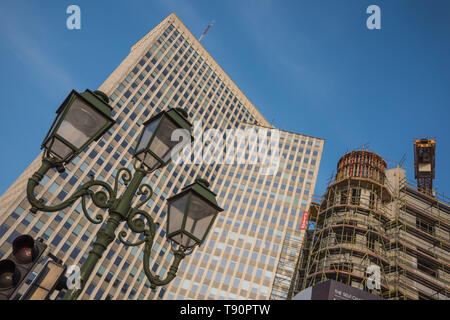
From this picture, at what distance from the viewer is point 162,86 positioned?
76.1 meters

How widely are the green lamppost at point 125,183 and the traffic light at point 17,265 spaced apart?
1029 millimetres

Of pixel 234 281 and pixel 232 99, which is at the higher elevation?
pixel 232 99

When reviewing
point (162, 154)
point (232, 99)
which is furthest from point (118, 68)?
point (162, 154)

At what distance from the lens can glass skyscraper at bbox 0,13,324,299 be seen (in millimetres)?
55219

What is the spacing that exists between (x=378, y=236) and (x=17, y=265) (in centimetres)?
3215

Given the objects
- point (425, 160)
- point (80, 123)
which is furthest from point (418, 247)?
point (80, 123)

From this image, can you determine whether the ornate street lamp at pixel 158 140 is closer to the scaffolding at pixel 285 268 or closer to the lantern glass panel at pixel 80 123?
the lantern glass panel at pixel 80 123

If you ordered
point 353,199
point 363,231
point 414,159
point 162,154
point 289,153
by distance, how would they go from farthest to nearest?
point 289,153
point 414,159
point 353,199
point 363,231
point 162,154

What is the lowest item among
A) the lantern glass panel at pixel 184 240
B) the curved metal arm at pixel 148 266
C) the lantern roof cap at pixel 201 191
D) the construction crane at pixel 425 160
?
the curved metal arm at pixel 148 266

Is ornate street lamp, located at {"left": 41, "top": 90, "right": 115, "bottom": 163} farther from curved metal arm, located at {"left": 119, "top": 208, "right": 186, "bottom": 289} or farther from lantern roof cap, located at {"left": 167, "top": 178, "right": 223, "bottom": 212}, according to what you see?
lantern roof cap, located at {"left": 167, "top": 178, "right": 223, "bottom": 212}

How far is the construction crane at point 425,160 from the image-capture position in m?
48.1

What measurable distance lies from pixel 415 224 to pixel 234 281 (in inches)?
1420

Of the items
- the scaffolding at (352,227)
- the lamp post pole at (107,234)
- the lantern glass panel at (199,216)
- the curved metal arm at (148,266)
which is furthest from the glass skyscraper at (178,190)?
the lamp post pole at (107,234)
